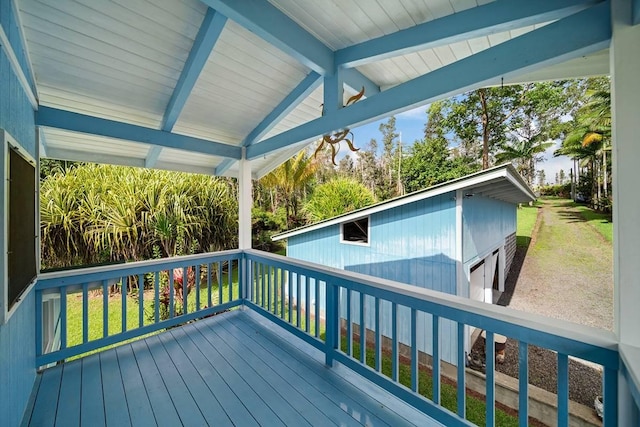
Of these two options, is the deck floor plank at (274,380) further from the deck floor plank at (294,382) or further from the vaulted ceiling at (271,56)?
the vaulted ceiling at (271,56)

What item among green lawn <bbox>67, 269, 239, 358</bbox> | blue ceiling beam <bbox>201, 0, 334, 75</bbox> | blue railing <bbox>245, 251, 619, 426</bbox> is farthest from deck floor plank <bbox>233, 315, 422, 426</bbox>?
green lawn <bbox>67, 269, 239, 358</bbox>

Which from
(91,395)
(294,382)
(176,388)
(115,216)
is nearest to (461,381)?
(294,382)

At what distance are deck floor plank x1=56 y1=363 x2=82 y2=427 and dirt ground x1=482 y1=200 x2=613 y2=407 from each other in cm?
637

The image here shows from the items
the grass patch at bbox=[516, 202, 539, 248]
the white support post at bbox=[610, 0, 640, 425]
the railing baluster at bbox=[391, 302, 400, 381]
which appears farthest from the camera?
the grass patch at bbox=[516, 202, 539, 248]

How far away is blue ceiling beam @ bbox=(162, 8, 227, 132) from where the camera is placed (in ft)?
6.09

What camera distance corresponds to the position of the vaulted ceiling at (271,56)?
1491 millimetres

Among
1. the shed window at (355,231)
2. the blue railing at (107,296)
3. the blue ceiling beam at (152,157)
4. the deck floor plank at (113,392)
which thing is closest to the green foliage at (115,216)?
the blue railing at (107,296)

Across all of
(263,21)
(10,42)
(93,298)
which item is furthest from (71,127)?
(93,298)

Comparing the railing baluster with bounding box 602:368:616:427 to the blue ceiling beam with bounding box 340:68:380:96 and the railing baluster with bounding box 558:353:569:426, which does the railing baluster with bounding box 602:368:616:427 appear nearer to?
the railing baluster with bounding box 558:353:569:426

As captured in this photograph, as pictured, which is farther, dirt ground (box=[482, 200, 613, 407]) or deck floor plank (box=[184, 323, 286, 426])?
dirt ground (box=[482, 200, 613, 407])

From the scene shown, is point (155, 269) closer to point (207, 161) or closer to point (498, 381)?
point (207, 161)

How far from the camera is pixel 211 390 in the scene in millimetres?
2066

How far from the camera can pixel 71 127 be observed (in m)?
2.37

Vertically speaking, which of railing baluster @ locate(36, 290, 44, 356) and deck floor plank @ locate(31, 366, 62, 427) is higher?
railing baluster @ locate(36, 290, 44, 356)
